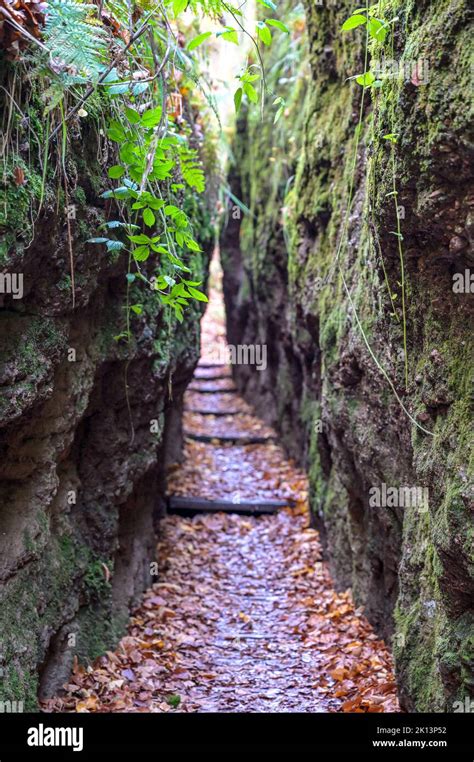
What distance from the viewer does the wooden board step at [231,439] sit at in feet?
40.2

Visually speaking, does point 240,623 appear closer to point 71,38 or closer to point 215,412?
point 71,38

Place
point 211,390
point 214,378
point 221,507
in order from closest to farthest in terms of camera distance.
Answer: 1. point 221,507
2. point 211,390
3. point 214,378

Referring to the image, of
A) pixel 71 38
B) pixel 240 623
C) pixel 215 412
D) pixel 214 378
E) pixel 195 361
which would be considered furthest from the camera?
pixel 214 378

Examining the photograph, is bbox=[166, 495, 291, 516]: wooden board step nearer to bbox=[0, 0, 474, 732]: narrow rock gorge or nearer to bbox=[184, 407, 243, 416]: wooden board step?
bbox=[0, 0, 474, 732]: narrow rock gorge

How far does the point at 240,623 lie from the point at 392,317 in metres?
3.49

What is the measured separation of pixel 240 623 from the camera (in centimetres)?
660

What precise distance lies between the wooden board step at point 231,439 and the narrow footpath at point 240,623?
3.64ft

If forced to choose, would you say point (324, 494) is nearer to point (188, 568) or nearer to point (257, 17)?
point (188, 568)

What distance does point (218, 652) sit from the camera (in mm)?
6043

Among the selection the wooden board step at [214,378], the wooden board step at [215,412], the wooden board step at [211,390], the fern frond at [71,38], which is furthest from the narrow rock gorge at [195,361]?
the wooden board step at [214,378]

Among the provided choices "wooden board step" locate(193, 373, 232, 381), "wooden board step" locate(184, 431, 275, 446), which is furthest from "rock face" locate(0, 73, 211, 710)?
"wooden board step" locate(193, 373, 232, 381)

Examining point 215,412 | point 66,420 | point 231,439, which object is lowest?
point 231,439

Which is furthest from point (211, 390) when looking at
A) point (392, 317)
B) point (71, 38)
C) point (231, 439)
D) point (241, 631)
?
point (71, 38)

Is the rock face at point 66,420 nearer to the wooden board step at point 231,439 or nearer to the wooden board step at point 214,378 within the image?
the wooden board step at point 231,439
